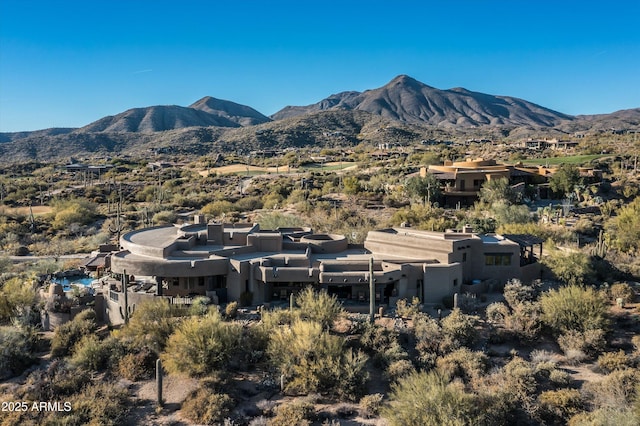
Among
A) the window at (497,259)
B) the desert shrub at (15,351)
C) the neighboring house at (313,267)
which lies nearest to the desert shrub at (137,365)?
the neighboring house at (313,267)

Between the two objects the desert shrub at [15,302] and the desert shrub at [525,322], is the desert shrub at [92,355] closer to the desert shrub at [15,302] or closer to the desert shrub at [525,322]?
the desert shrub at [15,302]

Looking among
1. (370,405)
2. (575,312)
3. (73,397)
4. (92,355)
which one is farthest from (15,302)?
(575,312)

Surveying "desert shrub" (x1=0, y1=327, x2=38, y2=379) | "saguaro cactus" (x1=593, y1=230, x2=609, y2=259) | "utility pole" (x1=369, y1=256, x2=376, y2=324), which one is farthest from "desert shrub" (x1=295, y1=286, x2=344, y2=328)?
"saguaro cactus" (x1=593, y1=230, x2=609, y2=259)

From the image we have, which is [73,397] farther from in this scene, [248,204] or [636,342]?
[248,204]

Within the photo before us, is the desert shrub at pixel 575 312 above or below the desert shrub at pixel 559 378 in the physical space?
above

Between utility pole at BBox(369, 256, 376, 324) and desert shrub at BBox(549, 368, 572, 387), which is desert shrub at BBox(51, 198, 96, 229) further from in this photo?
desert shrub at BBox(549, 368, 572, 387)

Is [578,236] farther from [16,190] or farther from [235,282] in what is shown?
[16,190]
